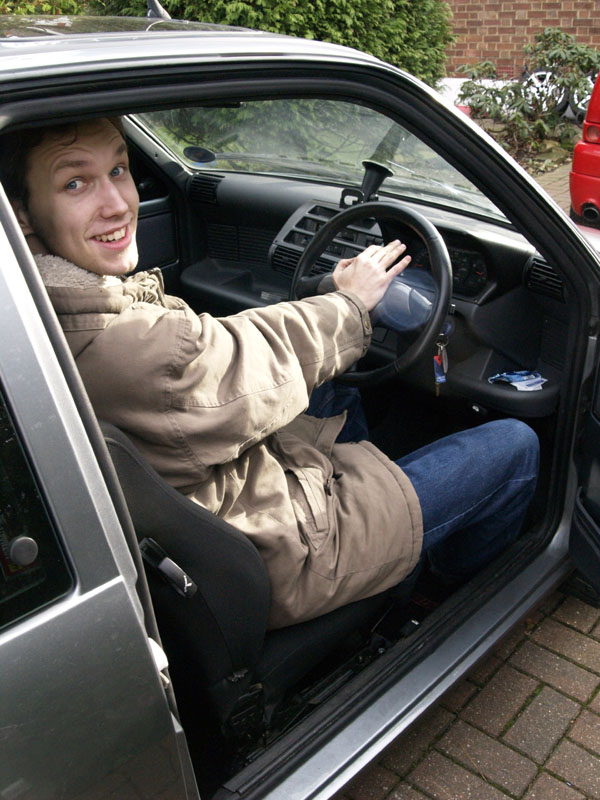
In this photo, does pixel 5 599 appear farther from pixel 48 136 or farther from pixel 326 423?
pixel 326 423

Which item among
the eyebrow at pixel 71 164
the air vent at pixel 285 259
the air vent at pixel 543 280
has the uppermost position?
the eyebrow at pixel 71 164

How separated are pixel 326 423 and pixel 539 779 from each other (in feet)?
3.25

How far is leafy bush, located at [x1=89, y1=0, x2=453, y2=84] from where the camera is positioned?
536 centimetres

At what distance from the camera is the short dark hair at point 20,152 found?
4.50ft

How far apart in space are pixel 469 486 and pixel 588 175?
3.29 metres

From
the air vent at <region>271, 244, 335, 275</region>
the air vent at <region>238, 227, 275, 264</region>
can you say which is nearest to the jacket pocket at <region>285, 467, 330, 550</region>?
the air vent at <region>271, 244, 335, 275</region>

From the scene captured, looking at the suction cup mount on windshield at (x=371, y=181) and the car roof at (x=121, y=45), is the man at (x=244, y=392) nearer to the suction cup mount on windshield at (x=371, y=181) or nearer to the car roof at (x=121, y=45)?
the car roof at (x=121, y=45)

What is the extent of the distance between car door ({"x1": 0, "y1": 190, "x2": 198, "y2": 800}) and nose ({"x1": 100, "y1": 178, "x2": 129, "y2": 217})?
439 millimetres

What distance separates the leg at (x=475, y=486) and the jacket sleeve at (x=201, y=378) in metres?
0.46

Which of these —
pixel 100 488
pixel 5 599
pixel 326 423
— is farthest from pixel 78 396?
pixel 326 423

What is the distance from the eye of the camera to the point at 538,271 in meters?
2.22

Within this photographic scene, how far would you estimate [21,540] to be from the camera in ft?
3.33

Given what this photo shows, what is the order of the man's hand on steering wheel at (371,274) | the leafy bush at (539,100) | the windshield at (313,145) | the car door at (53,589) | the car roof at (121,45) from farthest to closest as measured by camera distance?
the leafy bush at (539,100), the windshield at (313,145), the man's hand on steering wheel at (371,274), the car roof at (121,45), the car door at (53,589)

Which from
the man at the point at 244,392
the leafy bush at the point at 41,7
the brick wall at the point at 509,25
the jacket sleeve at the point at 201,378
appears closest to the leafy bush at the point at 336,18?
the leafy bush at the point at 41,7
